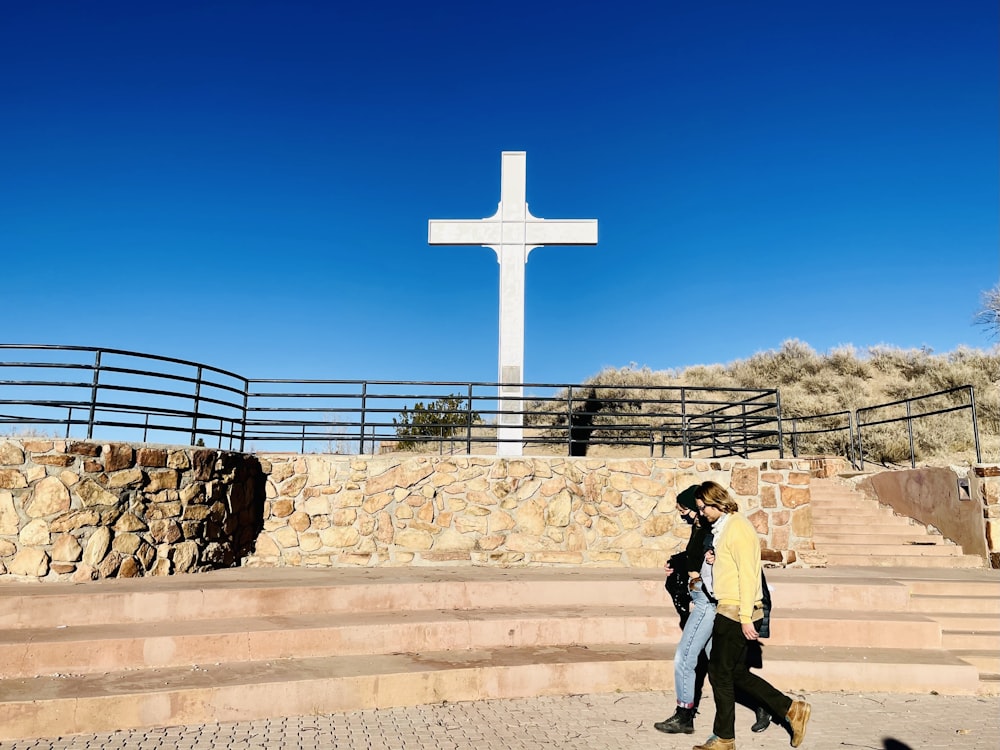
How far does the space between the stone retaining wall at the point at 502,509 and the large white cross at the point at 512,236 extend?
2669mm

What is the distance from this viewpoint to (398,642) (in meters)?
6.45

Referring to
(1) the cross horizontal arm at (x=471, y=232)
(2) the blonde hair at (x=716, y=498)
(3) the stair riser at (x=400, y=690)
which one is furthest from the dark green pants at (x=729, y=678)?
(1) the cross horizontal arm at (x=471, y=232)

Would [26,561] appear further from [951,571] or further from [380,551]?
[951,571]

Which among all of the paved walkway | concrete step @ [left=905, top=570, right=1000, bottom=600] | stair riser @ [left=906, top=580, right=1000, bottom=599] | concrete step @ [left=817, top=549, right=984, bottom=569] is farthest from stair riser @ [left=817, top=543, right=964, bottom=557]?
the paved walkway

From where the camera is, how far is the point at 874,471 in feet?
43.7

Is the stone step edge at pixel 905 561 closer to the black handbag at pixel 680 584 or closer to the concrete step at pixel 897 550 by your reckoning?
the concrete step at pixel 897 550

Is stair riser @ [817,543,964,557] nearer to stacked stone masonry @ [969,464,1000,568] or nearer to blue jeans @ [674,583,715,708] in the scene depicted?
stacked stone masonry @ [969,464,1000,568]

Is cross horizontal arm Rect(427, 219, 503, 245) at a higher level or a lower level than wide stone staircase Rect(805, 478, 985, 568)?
higher

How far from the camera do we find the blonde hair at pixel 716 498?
491 centimetres

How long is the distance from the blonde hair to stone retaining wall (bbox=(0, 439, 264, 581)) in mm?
5895

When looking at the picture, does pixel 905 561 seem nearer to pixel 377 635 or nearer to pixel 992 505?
pixel 992 505

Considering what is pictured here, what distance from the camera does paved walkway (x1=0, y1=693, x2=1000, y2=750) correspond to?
472cm

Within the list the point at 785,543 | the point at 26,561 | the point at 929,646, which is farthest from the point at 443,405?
the point at 929,646

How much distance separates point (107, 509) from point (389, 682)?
3909 millimetres
